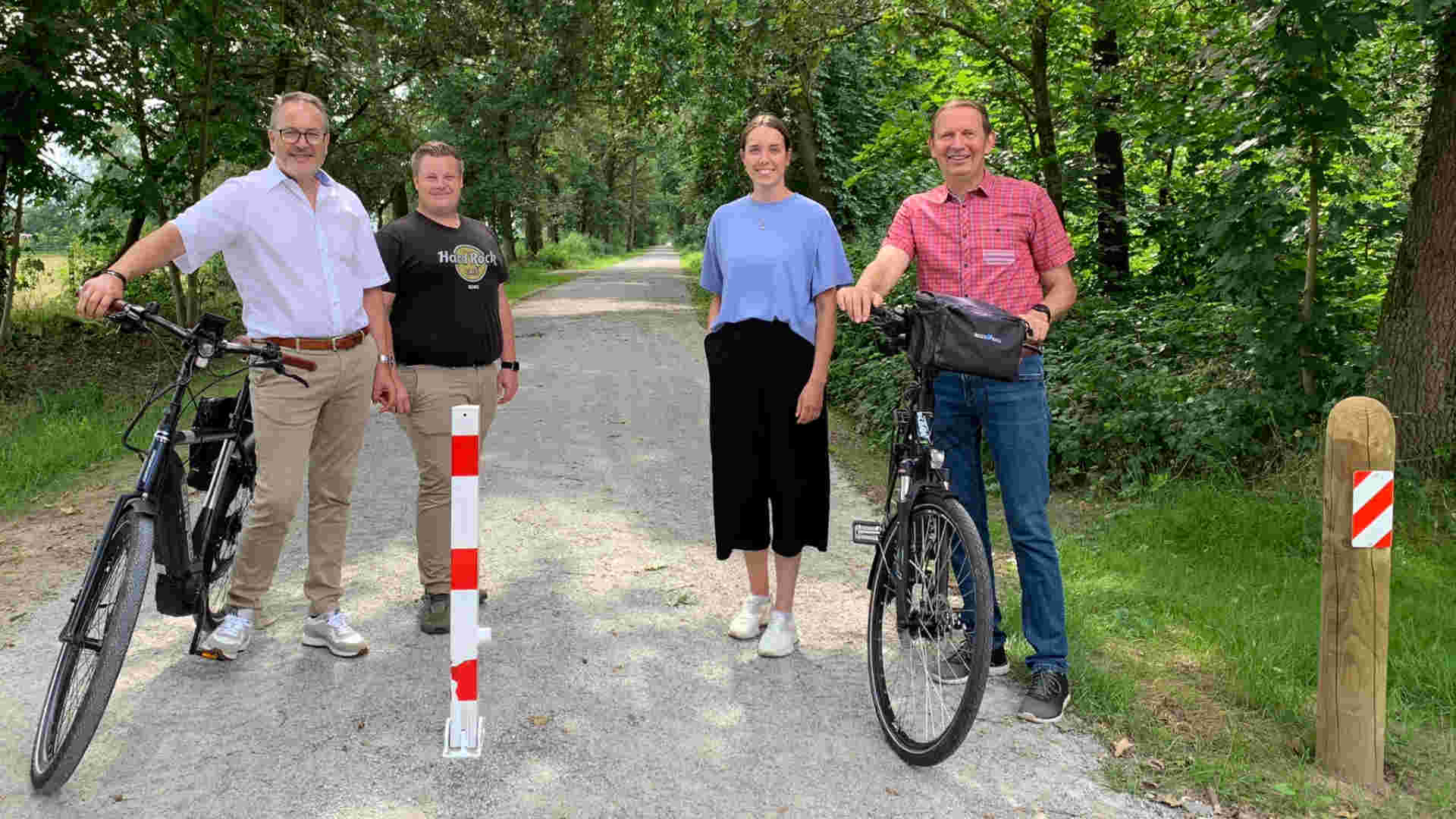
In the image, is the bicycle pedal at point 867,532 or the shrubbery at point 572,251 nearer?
the bicycle pedal at point 867,532

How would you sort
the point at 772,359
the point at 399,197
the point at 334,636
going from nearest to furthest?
the point at 772,359 < the point at 334,636 < the point at 399,197

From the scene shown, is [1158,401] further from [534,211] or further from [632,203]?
[632,203]

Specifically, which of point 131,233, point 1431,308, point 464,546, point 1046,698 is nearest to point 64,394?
point 131,233

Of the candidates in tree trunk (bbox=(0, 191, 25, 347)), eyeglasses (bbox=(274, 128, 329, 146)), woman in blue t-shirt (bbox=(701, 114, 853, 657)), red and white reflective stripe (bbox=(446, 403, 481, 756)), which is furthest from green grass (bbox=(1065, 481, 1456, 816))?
tree trunk (bbox=(0, 191, 25, 347))

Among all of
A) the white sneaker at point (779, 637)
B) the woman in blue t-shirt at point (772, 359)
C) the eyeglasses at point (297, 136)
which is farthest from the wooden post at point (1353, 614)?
the eyeglasses at point (297, 136)

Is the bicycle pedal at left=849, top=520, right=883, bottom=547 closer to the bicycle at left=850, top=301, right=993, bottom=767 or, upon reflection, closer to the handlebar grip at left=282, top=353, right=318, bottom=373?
the bicycle at left=850, top=301, right=993, bottom=767

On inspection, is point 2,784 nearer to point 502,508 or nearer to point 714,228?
point 714,228

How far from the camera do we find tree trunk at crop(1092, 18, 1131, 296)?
33.6 feet

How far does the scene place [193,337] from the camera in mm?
3547

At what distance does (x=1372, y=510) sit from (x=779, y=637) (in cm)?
222

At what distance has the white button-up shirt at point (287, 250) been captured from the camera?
379cm

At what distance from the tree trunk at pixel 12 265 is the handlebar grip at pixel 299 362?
9.66 metres

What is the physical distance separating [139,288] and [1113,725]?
17.4 metres

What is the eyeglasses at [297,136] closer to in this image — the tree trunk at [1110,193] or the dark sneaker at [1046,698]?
the dark sneaker at [1046,698]
